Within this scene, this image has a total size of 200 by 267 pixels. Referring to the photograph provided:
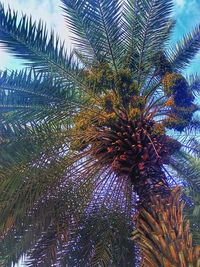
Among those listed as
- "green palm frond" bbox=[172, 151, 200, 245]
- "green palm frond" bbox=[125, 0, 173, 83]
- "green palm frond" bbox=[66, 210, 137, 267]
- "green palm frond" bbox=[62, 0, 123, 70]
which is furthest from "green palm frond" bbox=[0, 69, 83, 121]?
"green palm frond" bbox=[172, 151, 200, 245]

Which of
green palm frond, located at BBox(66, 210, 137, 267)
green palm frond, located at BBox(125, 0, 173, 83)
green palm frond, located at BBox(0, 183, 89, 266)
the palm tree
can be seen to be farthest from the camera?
green palm frond, located at BBox(125, 0, 173, 83)

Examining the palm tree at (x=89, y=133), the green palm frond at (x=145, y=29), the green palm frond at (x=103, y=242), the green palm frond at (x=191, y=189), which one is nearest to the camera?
the palm tree at (x=89, y=133)

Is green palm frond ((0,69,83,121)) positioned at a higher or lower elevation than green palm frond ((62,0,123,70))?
lower

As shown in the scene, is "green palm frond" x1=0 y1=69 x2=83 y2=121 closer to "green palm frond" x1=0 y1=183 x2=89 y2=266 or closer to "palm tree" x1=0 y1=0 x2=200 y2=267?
"palm tree" x1=0 y1=0 x2=200 y2=267

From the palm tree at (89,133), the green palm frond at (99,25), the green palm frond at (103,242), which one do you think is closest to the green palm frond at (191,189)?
the palm tree at (89,133)

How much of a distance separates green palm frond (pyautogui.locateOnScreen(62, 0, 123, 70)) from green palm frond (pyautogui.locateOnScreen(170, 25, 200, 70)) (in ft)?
4.62

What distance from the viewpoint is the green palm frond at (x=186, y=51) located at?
9250 mm

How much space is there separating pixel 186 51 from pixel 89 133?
3.19 meters

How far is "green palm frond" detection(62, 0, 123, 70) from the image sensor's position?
8.27 metres

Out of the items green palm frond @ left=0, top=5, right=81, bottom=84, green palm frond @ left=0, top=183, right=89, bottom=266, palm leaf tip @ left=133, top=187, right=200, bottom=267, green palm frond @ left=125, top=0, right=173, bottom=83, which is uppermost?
green palm frond @ left=125, top=0, right=173, bottom=83

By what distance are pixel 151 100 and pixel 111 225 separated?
2.33 meters

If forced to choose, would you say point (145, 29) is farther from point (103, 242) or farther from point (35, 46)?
point (103, 242)

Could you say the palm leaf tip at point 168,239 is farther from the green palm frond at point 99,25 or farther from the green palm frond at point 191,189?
the green palm frond at point 99,25

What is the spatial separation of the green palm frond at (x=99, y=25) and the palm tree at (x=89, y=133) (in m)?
0.02
